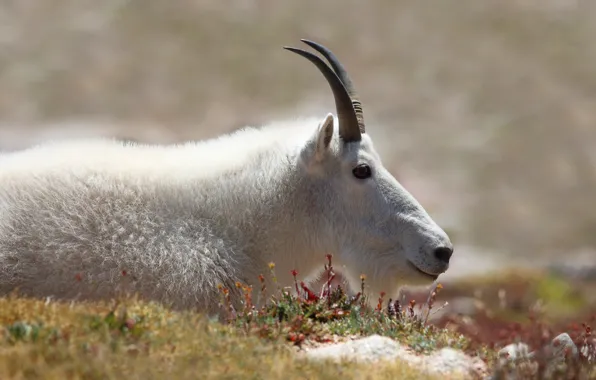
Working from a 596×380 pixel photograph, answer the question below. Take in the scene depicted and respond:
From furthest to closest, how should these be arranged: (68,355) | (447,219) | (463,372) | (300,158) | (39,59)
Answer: (39,59) → (447,219) → (300,158) → (463,372) → (68,355)

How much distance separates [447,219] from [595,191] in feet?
65.4

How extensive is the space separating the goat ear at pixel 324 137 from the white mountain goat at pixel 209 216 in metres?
0.01

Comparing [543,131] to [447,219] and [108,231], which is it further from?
[108,231]

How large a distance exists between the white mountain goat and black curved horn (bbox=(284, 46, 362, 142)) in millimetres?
12

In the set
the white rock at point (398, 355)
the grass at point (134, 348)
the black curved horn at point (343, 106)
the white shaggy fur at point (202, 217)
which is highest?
the black curved horn at point (343, 106)

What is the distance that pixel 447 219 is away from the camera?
54938 millimetres

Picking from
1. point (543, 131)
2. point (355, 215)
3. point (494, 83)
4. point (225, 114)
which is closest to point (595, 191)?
point (543, 131)

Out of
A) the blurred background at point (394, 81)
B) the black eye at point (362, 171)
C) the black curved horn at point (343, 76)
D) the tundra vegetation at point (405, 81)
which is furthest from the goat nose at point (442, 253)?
the blurred background at point (394, 81)

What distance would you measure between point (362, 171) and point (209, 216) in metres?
1.52

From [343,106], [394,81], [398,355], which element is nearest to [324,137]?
[343,106]

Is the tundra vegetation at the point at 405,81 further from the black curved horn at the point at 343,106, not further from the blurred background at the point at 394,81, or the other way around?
the black curved horn at the point at 343,106

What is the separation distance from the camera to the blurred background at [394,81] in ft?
211

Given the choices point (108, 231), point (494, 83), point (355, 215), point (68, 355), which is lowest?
point (68, 355)

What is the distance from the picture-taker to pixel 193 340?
6270mm
